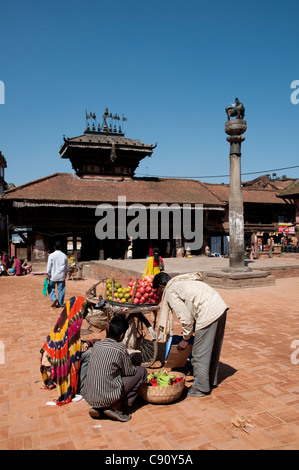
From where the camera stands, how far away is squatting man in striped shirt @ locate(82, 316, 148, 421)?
347 centimetres

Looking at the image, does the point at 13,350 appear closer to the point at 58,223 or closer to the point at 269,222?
the point at 58,223

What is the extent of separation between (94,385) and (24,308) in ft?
20.6

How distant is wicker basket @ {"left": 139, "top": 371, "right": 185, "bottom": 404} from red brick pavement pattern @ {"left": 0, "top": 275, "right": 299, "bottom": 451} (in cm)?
9

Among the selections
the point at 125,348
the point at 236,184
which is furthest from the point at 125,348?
the point at 236,184

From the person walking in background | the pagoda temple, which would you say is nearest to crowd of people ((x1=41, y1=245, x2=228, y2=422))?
the person walking in background

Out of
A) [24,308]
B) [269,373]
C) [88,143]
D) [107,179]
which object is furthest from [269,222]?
[269,373]

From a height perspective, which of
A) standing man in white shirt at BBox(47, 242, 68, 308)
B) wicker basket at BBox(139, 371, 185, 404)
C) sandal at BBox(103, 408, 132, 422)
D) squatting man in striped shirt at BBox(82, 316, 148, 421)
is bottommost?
sandal at BBox(103, 408, 132, 422)

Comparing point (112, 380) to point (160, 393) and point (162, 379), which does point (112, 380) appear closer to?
point (160, 393)

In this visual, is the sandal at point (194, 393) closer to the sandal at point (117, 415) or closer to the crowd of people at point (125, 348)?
the crowd of people at point (125, 348)

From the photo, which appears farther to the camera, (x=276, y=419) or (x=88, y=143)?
(x=88, y=143)

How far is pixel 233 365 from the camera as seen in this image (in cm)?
501

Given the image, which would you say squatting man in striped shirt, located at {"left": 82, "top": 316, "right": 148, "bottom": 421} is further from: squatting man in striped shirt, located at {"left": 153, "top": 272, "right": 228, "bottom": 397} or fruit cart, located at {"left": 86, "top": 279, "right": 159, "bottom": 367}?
fruit cart, located at {"left": 86, "top": 279, "right": 159, "bottom": 367}

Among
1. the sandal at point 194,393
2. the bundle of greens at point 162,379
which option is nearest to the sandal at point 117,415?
the bundle of greens at point 162,379

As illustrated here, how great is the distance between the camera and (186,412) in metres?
3.70
